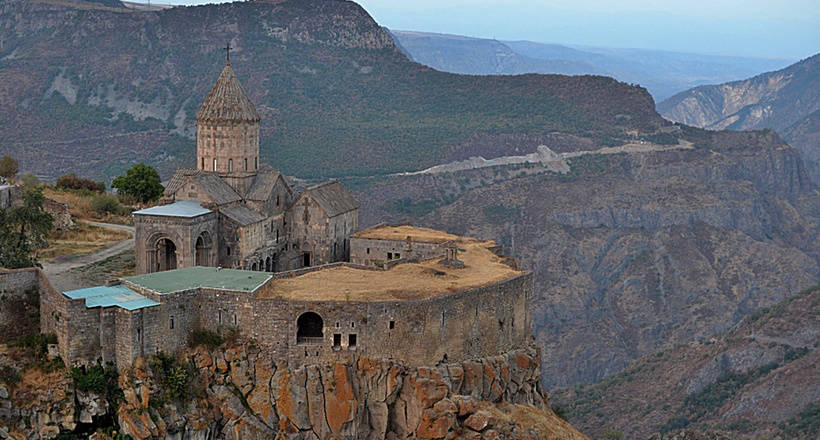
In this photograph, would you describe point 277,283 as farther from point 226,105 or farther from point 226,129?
point 226,105

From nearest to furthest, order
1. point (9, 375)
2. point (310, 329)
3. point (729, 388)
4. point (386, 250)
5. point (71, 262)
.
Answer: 1. point (9, 375)
2. point (310, 329)
3. point (71, 262)
4. point (386, 250)
5. point (729, 388)

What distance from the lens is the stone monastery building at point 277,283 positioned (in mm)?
49719

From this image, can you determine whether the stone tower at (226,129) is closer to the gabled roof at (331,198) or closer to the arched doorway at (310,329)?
the gabled roof at (331,198)

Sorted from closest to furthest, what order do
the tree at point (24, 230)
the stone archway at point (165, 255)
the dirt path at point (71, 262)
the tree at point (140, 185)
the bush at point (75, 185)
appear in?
the dirt path at point (71, 262) → the tree at point (24, 230) → the stone archway at point (165, 255) → the tree at point (140, 185) → the bush at point (75, 185)

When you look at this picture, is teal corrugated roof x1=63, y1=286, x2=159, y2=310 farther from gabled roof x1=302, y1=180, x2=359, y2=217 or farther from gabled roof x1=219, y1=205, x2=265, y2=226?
gabled roof x1=302, y1=180, x2=359, y2=217

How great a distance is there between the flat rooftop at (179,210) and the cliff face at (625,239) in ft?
186

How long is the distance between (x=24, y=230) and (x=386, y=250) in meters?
17.6

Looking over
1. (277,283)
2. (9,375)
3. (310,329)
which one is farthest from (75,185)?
(310,329)

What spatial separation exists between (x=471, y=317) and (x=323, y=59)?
119 m

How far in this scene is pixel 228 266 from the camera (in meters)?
60.1

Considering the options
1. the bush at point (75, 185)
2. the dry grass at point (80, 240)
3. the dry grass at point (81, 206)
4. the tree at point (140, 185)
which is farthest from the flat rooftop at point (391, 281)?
the bush at point (75, 185)

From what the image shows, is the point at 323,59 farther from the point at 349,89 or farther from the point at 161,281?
the point at 161,281

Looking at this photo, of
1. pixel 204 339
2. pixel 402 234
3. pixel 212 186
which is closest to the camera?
pixel 204 339

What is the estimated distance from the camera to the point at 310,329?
52.1 meters
